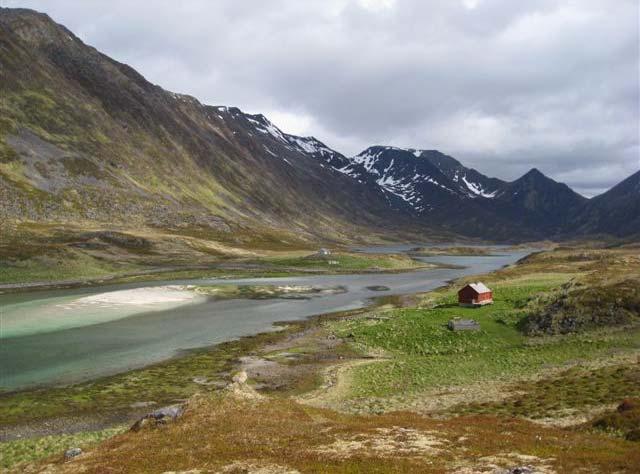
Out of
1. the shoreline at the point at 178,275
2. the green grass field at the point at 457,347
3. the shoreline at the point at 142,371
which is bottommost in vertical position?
the green grass field at the point at 457,347

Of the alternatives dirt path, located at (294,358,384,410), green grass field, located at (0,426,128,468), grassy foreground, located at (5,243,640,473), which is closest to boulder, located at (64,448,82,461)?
grassy foreground, located at (5,243,640,473)

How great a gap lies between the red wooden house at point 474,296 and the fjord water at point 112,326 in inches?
1063

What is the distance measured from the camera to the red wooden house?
78.8m

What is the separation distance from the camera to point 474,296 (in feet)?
259

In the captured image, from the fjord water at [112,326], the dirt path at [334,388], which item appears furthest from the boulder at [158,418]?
the fjord water at [112,326]

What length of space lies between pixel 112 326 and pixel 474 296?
5590 cm

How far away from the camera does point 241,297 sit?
114 m

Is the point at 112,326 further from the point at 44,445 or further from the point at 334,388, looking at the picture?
the point at 44,445

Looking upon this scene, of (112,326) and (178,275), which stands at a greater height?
(178,275)

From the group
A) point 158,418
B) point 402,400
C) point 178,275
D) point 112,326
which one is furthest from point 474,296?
point 178,275

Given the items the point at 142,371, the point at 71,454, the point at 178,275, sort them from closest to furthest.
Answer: the point at 71,454 → the point at 142,371 → the point at 178,275

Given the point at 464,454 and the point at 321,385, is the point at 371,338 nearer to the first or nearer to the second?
the point at 321,385

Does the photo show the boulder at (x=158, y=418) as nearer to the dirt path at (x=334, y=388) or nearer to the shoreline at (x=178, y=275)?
the dirt path at (x=334, y=388)

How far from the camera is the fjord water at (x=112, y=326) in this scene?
56750 millimetres
